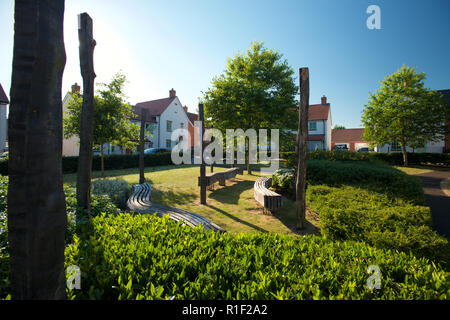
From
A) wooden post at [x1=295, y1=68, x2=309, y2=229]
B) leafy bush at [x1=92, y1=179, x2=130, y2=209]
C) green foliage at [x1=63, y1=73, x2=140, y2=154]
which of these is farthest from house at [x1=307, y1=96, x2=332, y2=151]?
leafy bush at [x1=92, y1=179, x2=130, y2=209]

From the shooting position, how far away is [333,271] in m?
2.37

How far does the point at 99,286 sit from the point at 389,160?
107 ft

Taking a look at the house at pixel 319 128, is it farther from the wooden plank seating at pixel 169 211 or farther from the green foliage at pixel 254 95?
the wooden plank seating at pixel 169 211

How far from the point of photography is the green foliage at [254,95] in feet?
49.0

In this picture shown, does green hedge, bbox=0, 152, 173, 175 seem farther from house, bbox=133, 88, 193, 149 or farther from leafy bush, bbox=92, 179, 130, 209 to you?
leafy bush, bbox=92, 179, 130, 209

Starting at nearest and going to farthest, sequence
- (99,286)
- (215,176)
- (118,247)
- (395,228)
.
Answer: (99,286)
(118,247)
(395,228)
(215,176)

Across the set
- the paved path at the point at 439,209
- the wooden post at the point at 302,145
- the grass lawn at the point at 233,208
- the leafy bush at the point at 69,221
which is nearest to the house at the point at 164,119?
the grass lawn at the point at 233,208

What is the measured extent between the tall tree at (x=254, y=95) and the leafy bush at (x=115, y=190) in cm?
864

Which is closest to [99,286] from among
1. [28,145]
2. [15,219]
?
[15,219]

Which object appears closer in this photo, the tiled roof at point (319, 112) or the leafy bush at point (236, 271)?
the leafy bush at point (236, 271)

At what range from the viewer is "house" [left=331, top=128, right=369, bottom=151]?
49003 mm

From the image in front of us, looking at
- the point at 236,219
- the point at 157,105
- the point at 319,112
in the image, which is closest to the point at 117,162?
the point at 236,219
